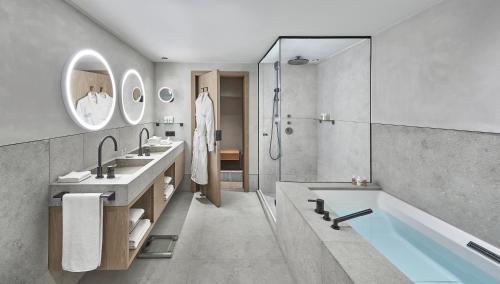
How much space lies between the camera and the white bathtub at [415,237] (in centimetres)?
187

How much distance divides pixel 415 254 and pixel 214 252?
183 centimetres

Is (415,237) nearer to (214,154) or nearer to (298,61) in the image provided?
(298,61)

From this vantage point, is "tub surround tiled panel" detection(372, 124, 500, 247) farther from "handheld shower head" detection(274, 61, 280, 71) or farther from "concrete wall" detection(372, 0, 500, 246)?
"handheld shower head" detection(274, 61, 280, 71)

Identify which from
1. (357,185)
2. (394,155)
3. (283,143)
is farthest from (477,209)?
(283,143)

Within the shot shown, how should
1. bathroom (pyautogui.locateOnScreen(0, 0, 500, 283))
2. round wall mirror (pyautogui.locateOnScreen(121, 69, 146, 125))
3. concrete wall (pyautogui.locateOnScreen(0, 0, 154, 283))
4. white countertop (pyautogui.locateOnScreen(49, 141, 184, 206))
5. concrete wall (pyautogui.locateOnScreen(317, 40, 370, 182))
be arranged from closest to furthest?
1. concrete wall (pyautogui.locateOnScreen(0, 0, 154, 283))
2. bathroom (pyautogui.locateOnScreen(0, 0, 500, 283))
3. white countertop (pyautogui.locateOnScreen(49, 141, 184, 206))
4. concrete wall (pyautogui.locateOnScreen(317, 40, 370, 182))
5. round wall mirror (pyautogui.locateOnScreen(121, 69, 146, 125))

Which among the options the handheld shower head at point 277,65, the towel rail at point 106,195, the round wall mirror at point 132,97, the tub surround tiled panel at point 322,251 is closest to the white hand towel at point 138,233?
the towel rail at point 106,195

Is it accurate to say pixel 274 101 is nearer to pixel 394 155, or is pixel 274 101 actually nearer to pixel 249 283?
pixel 394 155

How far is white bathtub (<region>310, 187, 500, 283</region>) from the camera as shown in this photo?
1.87 m

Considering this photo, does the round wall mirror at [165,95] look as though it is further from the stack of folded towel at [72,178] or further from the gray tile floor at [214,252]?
the stack of folded towel at [72,178]

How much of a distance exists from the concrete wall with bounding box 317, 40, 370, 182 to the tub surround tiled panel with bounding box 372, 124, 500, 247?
1.59 ft

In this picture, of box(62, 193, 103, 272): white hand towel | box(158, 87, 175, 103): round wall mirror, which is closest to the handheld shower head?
box(158, 87, 175, 103): round wall mirror

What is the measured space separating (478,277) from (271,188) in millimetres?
2728

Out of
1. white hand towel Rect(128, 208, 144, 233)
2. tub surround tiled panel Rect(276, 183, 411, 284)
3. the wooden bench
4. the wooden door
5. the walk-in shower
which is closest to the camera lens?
tub surround tiled panel Rect(276, 183, 411, 284)

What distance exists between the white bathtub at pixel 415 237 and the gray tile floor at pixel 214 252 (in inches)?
33.4
